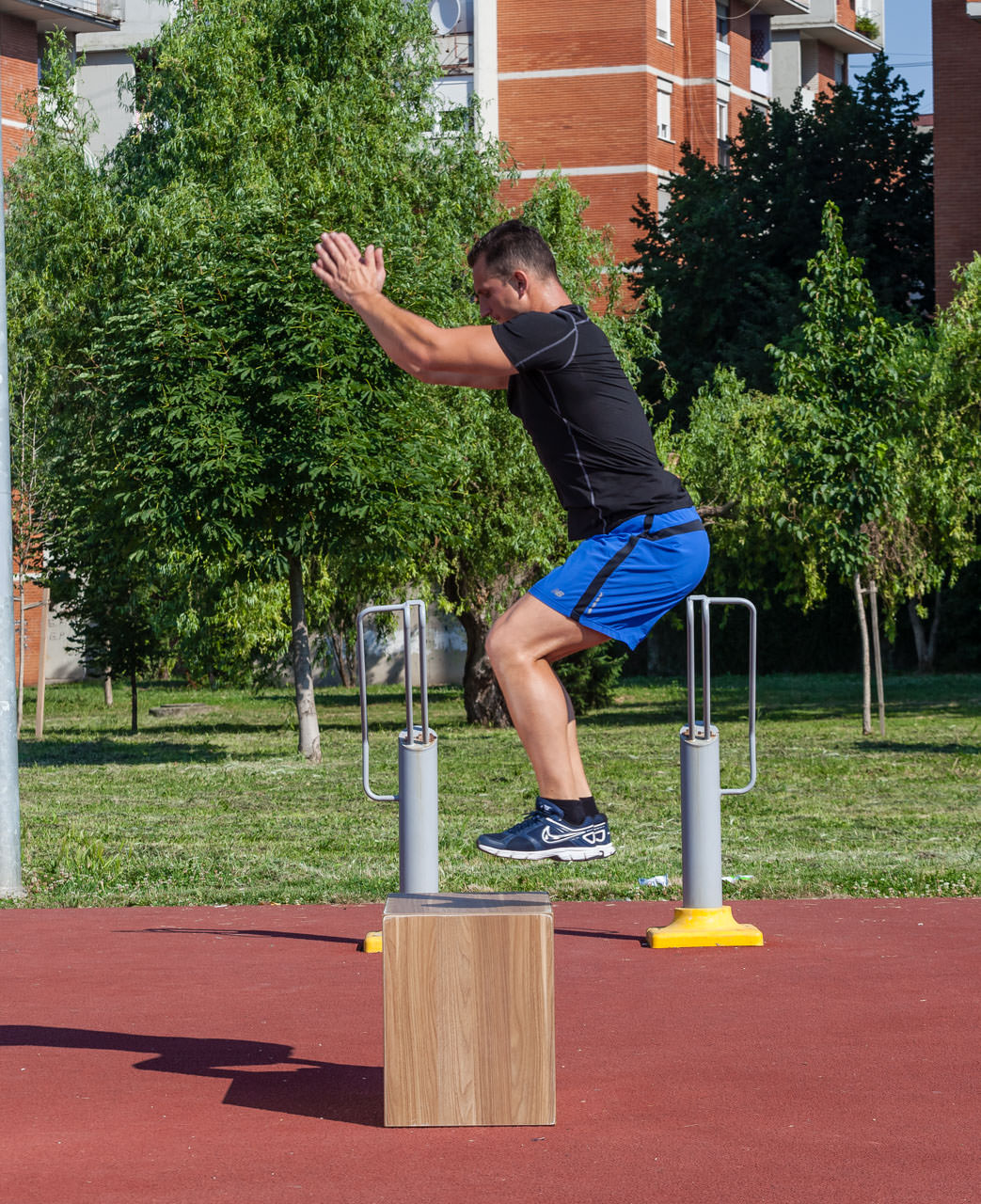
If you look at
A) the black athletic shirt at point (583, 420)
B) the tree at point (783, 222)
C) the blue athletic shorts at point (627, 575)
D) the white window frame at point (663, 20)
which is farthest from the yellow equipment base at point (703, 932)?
the white window frame at point (663, 20)

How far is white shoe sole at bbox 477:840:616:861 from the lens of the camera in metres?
4.73

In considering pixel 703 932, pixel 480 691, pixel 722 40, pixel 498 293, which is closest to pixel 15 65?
pixel 722 40

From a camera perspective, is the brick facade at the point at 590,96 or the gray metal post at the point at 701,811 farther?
the brick facade at the point at 590,96

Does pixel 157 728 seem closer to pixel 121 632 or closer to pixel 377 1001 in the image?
pixel 121 632

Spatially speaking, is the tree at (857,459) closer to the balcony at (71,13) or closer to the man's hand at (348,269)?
the man's hand at (348,269)

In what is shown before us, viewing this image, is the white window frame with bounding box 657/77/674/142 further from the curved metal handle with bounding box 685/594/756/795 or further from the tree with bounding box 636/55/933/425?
the curved metal handle with bounding box 685/594/756/795

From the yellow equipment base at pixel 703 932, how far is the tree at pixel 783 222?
33.6 meters

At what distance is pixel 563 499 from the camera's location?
4.90 meters

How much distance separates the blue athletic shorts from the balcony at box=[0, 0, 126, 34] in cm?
3990

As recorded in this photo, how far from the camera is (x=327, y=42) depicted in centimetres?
2297

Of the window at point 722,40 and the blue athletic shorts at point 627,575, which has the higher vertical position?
the window at point 722,40

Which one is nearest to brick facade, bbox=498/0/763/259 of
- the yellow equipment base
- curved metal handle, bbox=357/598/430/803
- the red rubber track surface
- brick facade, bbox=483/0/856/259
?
brick facade, bbox=483/0/856/259

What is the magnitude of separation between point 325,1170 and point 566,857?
1123 mm

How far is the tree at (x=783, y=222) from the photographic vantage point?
42.3 metres
